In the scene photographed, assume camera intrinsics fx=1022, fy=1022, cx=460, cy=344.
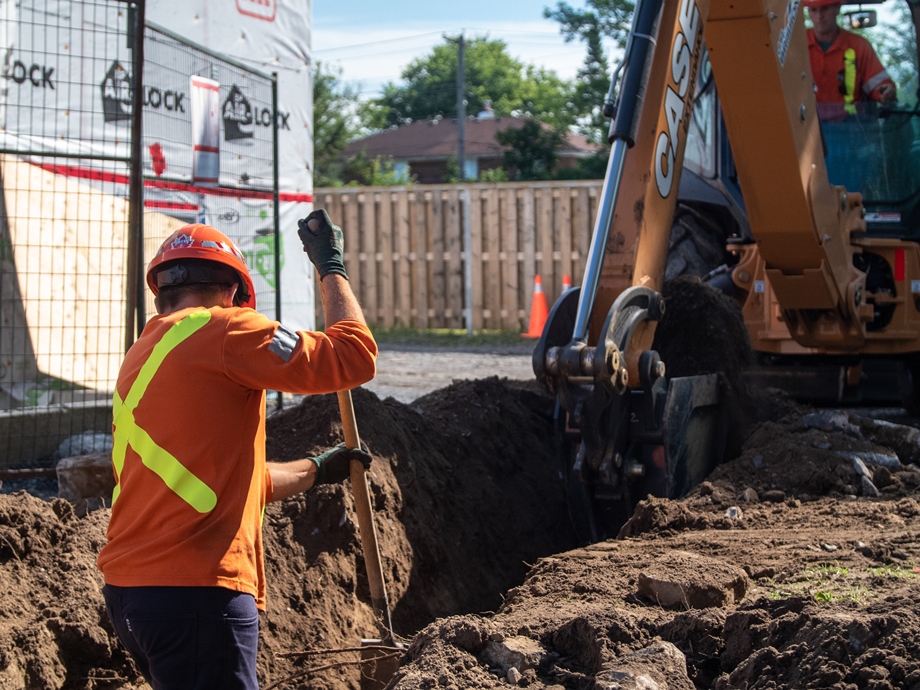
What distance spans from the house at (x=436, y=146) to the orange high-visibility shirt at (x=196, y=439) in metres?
46.8

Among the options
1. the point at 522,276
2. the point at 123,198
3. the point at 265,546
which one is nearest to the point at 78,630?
the point at 265,546

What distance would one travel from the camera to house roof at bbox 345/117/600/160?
50.5 m

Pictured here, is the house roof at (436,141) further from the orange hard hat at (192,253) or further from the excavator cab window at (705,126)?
the orange hard hat at (192,253)

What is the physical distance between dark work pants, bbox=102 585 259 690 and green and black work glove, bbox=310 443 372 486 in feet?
3.30

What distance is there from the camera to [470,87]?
63.2m

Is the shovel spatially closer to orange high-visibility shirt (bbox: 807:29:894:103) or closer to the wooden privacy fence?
orange high-visibility shirt (bbox: 807:29:894:103)

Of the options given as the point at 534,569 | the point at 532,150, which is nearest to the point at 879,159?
the point at 534,569

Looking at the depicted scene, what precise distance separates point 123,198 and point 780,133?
476 cm

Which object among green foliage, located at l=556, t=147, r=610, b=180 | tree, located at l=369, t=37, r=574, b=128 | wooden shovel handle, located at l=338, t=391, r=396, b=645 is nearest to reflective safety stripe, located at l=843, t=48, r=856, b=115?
wooden shovel handle, located at l=338, t=391, r=396, b=645

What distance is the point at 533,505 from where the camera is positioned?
20.3ft

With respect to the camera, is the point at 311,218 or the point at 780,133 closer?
the point at 311,218

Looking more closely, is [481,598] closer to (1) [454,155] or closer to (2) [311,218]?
(2) [311,218]

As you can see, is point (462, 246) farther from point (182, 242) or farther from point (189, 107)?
point (182, 242)

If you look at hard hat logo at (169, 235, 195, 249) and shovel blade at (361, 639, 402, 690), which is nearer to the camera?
hard hat logo at (169, 235, 195, 249)
